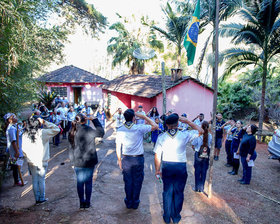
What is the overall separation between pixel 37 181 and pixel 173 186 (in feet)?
9.02

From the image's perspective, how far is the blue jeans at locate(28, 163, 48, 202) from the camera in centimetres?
414

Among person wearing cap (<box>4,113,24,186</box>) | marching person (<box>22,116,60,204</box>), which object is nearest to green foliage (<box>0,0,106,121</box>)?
person wearing cap (<box>4,113,24,186</box>)

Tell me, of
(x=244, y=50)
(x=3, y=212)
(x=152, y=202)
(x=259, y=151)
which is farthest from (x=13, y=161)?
(x=244, y=50)

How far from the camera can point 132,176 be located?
4.06 meters

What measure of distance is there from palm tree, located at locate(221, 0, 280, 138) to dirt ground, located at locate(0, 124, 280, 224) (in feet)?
21.6

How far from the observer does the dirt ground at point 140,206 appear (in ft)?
12.7

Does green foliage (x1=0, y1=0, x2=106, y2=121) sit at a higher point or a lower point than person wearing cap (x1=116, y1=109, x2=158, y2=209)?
higher

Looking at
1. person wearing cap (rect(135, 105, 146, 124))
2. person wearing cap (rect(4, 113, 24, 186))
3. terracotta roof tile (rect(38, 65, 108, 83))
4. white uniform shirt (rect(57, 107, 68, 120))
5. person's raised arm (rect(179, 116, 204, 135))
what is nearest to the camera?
person's raised arm (rect(179, 116, 204, 135))

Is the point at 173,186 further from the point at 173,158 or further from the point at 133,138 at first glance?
the point at 133,138

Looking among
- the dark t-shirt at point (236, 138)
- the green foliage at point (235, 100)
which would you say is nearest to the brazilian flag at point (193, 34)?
the dark t-shirt at point (236, 138)

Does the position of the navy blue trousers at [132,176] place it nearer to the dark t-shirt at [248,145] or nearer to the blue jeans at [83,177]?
the blue jeans at [83,177]

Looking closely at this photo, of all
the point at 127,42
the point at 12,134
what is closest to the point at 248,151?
the point at 12,134

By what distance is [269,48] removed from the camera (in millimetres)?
10289

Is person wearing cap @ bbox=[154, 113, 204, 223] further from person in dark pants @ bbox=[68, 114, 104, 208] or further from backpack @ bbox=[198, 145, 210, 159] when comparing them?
backpack @ bbox=[198, 145, 210, 159]
